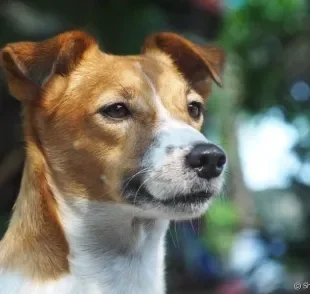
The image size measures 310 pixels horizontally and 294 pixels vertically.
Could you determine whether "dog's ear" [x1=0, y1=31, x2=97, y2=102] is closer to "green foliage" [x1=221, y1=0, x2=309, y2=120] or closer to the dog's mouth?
the dog's mouth

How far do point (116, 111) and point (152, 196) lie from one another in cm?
32

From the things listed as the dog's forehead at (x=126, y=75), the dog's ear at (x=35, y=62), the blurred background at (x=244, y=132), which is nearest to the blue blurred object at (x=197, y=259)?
the blurred background at (x=244, y=132)

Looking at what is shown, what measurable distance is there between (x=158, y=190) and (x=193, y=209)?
0.13 m

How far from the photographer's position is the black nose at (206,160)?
190 cm

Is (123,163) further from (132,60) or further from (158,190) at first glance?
(132,60)

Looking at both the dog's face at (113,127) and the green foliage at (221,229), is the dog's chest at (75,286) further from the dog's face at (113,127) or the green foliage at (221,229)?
the green foliage at (221,229)

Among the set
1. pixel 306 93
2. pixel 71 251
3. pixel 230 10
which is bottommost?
pixel 306 93

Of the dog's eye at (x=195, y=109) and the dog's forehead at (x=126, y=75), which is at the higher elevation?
the dog's forehead at (x=126, y=75)

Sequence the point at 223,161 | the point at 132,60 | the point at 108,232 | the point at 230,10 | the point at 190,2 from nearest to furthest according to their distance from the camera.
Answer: the point at 223,161, the point at 108,232, the point at 132,60, the point at 190,2, the point at 230,10

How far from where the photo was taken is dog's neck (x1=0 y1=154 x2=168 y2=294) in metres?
2.01

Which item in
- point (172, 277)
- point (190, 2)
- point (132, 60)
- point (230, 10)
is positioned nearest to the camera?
point (132, 60)

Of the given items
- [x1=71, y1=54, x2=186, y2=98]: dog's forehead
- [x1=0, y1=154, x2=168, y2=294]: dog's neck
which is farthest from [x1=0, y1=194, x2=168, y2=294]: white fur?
[x1=71, y1=54, x2=186, y2=98]: dog's forehead

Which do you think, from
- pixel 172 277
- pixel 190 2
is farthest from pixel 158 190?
pixel 172 277

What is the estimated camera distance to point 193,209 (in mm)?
2012
